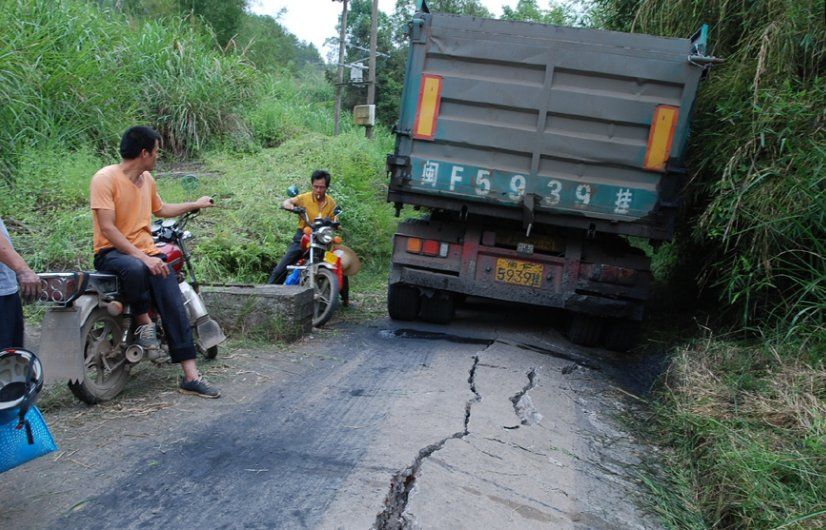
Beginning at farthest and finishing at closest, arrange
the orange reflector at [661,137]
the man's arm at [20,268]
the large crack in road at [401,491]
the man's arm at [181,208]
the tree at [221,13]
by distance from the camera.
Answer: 1. the tree at [221,13]
2. the orange reflector at [661,137]
3. the man's arm at [181,208]
4. the man's arm at [20,268]
5. the large crack in road at [401,491]

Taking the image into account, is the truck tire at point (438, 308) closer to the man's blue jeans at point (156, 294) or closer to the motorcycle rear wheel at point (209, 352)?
the motorcycle rear wheel at point (209, 352)

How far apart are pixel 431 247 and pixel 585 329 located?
1705mm

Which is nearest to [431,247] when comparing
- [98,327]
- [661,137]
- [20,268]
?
[661,137]

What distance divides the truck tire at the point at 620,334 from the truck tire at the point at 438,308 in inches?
60.9

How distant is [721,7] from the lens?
6434 mm

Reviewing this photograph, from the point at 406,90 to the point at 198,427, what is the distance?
12.4 ft

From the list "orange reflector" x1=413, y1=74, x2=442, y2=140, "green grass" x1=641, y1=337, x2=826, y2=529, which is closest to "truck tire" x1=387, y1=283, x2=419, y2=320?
"orange reflector" x1=413, y1=74, x2=442, y2=140

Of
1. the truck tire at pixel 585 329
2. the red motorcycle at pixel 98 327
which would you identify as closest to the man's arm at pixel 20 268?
the red motorcycle at pixel 98 327

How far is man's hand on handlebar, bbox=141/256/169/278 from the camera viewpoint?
4082 mm

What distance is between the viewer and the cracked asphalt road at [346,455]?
2.87 meters

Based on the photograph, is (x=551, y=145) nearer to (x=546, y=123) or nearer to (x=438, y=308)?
(x=546, y=123)

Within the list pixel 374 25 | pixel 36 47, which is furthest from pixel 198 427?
pixel 374 25

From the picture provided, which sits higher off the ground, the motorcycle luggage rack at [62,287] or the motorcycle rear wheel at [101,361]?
the motorcycle luggage rack at [62,287]

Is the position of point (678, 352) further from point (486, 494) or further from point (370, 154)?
point (370, 154)
